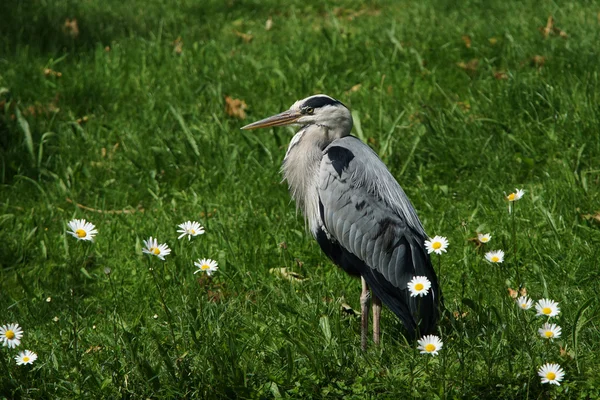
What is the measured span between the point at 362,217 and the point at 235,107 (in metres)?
2.73

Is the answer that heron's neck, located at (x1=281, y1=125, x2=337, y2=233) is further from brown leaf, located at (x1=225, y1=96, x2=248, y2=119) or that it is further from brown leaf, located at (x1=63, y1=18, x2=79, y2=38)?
brown leaf, located at (x1=63, y1=18, x2=79, y2=38)

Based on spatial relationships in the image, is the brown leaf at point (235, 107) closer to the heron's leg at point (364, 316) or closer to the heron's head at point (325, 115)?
the heron's head at point (325, 115)

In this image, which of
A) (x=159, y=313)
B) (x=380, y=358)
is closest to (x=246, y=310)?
(x=159, y=313)

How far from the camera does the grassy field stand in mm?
3686

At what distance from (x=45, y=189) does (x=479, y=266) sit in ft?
10.9

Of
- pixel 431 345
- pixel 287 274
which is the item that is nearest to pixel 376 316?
pixel 287 274

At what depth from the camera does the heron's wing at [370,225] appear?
14.1 ft

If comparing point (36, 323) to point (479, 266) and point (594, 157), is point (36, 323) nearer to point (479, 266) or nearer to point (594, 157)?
point (479, 266)

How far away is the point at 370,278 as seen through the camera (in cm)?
439

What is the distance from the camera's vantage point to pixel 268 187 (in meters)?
5.89

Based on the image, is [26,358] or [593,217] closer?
[26,358]

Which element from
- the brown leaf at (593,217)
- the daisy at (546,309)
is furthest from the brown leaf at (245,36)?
the daisy at (546,309)

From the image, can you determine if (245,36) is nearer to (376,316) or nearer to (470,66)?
(470,66)

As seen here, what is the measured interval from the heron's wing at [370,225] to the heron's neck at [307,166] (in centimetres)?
10
